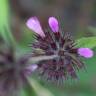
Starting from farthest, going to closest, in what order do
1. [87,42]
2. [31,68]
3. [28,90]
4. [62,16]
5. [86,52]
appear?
[62,16] < [28,90] < [31,68] < [87,42] < [86,52]

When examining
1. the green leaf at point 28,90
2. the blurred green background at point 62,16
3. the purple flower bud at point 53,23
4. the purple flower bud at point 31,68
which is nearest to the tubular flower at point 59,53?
the purple flower bud at point 53,23

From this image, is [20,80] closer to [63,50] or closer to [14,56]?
[14,56]

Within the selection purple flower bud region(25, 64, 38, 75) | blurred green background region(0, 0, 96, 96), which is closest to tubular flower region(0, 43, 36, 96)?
purple flower bud region(25, 64, 38, 75)

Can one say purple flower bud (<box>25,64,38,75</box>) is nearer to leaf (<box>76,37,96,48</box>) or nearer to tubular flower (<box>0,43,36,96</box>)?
tubular flower (<box>0,43,36,96</box>)

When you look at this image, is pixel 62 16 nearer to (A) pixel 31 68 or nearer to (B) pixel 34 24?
(A) pixel 31 68

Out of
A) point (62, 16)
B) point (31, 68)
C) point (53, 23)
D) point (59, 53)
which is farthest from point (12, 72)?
point (62, 16)

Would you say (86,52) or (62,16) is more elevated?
(62,16)
